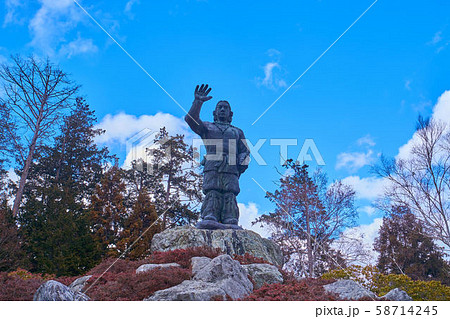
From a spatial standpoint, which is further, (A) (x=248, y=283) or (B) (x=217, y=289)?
(A) (x=248, y=283)

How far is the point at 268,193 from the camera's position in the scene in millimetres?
21656

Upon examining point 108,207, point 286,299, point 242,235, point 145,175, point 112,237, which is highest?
point 145,175

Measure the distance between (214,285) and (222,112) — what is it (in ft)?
19.8

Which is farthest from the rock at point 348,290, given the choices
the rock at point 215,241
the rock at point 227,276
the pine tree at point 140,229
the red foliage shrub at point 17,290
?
the pine tree at point 140,229

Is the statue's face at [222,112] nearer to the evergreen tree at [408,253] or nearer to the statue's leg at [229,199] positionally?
the statue's leg at [229,199]

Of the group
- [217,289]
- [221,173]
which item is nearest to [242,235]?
[221,173]

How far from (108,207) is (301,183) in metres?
10.3

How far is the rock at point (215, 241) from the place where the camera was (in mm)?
9703

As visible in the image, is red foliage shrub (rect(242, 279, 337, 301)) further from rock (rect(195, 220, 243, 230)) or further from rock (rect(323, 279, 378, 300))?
rock (rect(195, 220, 243, 230))

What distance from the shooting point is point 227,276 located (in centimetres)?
657

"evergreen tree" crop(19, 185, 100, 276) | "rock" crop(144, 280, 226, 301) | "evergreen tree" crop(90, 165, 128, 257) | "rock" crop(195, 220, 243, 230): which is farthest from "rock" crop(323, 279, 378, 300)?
"evergreen tree" crop(90, 165, 128, 257)

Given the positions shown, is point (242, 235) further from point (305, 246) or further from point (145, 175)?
point (145, 175)

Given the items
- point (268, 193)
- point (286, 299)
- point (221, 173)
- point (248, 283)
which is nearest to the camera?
point (286, 299)

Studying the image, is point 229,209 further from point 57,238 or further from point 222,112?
point 57,238
